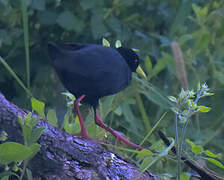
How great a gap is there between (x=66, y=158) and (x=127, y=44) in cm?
226

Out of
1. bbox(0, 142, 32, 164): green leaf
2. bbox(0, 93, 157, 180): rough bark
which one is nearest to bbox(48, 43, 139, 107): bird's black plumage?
bbox(0, 93, 157, 180): rough bark

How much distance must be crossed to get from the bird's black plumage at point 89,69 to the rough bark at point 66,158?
309 mm

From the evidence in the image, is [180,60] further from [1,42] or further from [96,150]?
[1,42]

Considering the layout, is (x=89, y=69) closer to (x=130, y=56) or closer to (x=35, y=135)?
(x=130, y=56)

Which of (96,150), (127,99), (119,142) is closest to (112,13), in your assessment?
(127,99)

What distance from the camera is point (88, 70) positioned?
1.79 metres

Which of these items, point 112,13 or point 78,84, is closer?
point 78,84

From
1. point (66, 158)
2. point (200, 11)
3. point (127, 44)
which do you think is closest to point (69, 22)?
point (127, 44)

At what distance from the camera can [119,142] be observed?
2.01 m

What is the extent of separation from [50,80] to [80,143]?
1.87 metres

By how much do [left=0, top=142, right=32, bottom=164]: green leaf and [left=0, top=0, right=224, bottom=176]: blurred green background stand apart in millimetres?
1545

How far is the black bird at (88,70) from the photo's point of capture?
1.76 metres

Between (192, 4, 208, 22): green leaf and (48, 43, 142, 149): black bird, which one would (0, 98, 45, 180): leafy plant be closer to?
(48, 43, 142, 149): black bird

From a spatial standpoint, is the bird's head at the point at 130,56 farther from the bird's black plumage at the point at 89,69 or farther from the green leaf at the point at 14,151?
the green leaf at the point at 14,151
